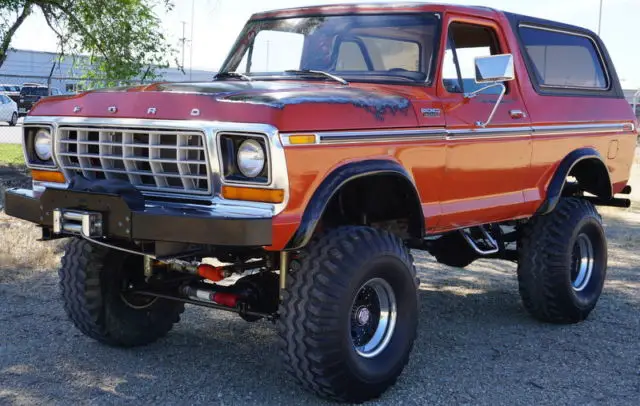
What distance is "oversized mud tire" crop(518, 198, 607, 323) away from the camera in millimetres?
6074

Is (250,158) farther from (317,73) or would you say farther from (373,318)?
(317,73)

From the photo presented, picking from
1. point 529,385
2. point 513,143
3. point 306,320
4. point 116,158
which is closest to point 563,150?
point 513,143

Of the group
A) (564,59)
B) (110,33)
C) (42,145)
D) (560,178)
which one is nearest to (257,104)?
(42,145)

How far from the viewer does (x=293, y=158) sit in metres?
3.94

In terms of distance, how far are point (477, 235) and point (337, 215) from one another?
5.46ft

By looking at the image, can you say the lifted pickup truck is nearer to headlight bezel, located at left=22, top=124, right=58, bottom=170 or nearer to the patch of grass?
headlight bezel, located at left=22, top=124, right=58, bottom=170

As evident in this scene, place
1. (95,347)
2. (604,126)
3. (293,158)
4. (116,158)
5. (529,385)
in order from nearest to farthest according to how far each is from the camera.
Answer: (293,158) → (116,158) → (529,385) → (95,347) → (604,126)

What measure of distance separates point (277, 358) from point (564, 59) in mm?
3269

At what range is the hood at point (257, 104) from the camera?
398cm

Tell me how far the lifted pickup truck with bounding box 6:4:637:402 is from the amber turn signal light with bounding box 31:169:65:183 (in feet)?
0.05

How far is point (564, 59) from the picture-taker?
6.57 metres

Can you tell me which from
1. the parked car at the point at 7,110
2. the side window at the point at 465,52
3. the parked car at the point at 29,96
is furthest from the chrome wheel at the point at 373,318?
the parked car at the point at 29,96

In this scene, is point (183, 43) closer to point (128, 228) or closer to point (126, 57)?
point (126, 57)

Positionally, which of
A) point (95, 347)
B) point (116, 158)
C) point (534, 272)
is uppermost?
point (116, 158)
